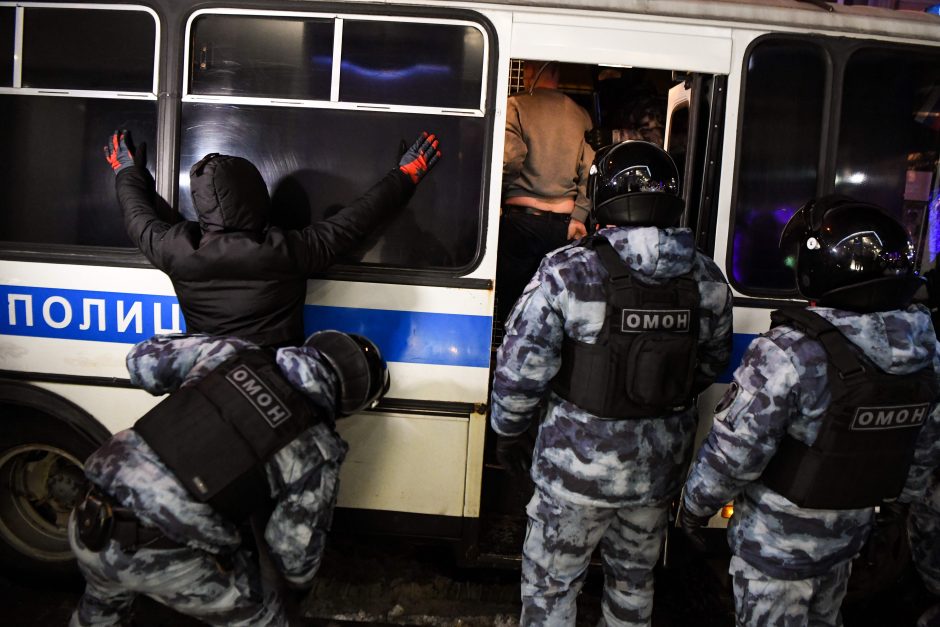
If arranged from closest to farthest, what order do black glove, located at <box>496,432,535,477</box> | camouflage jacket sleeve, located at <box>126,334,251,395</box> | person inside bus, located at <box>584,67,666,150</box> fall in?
camouflage jacket sleeve, located at <box>126,334,251,395</box>
black glove, located at <box>496,432,535,477</box>
person inside bus, located at <box>584,67,666,150</box>

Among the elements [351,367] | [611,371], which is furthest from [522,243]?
[351,367]

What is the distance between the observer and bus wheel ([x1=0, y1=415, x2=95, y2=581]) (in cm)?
340

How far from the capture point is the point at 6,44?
3111mm

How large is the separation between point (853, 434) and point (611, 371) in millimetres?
799

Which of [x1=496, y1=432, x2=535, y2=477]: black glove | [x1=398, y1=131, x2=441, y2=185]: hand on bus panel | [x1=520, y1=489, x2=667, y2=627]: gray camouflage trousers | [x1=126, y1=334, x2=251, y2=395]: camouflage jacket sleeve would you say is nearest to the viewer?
[x1=126, y1=334, x2=251, y2=395]: camouflage jacket sleeve

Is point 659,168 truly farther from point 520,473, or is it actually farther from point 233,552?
point 233,552

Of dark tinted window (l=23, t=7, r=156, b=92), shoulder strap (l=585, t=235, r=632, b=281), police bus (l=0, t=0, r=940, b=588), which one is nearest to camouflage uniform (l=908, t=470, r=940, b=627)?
police bus (l=0, t=0, r=940, b=588)

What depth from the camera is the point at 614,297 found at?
2479mm

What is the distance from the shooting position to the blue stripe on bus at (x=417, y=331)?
123 inches

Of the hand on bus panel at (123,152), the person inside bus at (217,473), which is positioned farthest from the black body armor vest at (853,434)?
the hand on bus panel at (123,152)

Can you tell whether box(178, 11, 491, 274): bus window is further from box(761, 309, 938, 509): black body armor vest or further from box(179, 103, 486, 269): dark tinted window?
box(761, 309, 938, 509): black body armor vest

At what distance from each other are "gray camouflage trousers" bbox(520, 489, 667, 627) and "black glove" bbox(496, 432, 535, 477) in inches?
6.2

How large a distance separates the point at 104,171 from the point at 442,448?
2.04 metres

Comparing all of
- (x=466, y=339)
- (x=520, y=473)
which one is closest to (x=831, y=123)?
(x=466, y=339)
